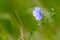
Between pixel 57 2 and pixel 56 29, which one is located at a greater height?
pixel 57 2

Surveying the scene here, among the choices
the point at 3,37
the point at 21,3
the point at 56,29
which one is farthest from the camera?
the point at 21,3

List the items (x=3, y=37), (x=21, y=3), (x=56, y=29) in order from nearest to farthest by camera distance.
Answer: (x=3, y=37)
(x=56, y=29)
(x=21, y=3)

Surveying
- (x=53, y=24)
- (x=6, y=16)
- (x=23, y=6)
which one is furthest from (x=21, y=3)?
(x=53, y=24)

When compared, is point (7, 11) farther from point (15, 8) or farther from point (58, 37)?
point (58, 37)

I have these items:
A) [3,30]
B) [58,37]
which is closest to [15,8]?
[3,30]

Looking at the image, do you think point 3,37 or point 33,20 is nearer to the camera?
point 3,37

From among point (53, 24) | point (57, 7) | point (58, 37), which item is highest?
point (57, 7)
